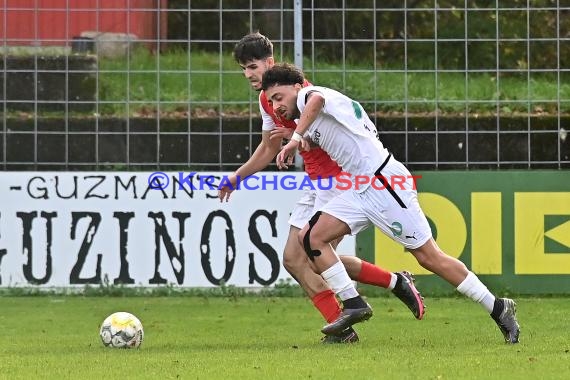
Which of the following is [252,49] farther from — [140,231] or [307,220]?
[140,231]

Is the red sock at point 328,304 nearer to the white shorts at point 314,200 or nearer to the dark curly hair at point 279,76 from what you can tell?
the white shorts at point 314,200

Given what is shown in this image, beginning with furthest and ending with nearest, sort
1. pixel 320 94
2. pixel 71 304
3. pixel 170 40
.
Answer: pixel 170 40 < pixel 71 304 < pixel 320 94

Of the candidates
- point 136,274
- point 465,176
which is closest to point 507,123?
point 465,176

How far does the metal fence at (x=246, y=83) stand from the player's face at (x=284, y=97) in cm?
455

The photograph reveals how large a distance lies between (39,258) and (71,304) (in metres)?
0.84

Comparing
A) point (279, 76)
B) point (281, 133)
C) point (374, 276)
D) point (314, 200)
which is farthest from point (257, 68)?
point (374, 276)

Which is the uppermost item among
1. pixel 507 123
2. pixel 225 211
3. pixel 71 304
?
pixel 507 123

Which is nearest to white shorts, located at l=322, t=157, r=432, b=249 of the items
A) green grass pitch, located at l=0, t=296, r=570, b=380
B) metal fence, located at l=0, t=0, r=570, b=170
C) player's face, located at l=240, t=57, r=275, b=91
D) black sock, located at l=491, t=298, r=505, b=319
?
black sock, located at l=491, t=298, r=505, b=319

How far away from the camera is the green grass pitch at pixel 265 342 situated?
7023mm

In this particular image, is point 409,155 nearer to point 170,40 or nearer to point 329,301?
point 170,40

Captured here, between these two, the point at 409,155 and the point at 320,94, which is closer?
the point at 320,94

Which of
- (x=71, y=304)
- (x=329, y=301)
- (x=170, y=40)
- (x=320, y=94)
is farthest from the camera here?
(x=170, y=40)

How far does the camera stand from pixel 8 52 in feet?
43.9

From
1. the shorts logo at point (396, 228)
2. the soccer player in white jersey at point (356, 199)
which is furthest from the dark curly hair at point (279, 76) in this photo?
the shorts logo at point (396, 228)
